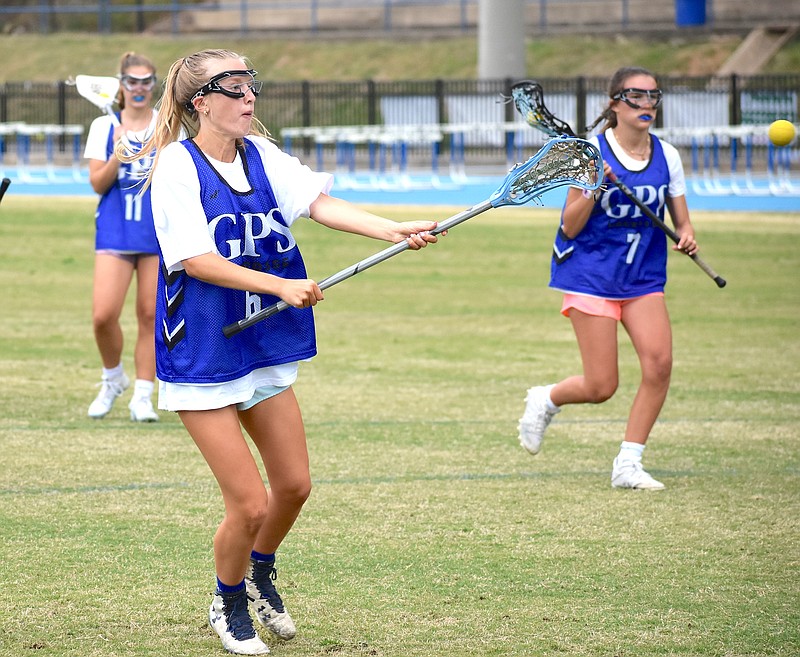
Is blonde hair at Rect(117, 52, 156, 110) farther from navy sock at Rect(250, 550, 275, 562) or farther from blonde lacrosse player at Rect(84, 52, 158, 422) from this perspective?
navy sock at Rect(250, 550, 275, 562)

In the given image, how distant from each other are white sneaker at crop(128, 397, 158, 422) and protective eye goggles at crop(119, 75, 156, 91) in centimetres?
192

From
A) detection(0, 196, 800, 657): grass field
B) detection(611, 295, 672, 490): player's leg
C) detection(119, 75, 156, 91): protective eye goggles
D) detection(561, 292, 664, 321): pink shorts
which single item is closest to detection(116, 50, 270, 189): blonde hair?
detection(0, 196, 800, 657): grass field

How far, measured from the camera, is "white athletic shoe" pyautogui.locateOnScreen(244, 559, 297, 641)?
4887 millimetres

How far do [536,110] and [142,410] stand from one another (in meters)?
3.23

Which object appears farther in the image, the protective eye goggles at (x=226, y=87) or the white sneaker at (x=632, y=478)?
the white sneaker at (x=632, y=478)

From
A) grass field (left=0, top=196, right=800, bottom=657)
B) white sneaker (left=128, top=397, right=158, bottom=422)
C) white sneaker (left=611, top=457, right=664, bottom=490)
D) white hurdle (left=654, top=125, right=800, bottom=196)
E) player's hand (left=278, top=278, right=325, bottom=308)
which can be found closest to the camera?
player's hand (left=278, top=278, right=325, bottom=308)

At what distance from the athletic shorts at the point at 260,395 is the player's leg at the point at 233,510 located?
1.5 inches

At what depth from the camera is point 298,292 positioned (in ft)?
14.4

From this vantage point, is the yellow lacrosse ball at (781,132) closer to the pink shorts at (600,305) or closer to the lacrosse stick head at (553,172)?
the pink shorts at (600,305)

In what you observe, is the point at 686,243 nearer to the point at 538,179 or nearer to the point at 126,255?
the point at 538,179

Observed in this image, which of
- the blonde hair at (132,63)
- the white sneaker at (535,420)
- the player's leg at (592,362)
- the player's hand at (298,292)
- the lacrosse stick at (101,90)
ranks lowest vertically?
the white sneaker at (535,420)

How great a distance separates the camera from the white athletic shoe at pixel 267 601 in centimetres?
489

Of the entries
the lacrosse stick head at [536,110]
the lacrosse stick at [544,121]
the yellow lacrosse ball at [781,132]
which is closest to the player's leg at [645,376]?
the lacrosse stick at [544,121]

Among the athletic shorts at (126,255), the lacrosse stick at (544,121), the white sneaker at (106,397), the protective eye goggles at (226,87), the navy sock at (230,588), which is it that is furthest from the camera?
the white sneaker at (106,397)
